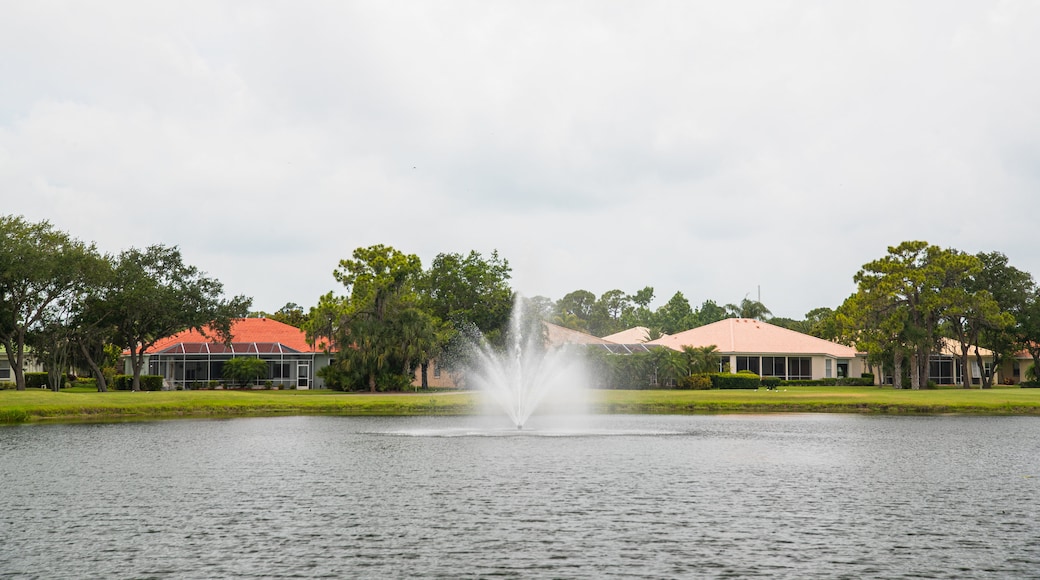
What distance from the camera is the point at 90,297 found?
6012 centimetres

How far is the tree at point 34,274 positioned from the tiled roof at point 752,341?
48.2m

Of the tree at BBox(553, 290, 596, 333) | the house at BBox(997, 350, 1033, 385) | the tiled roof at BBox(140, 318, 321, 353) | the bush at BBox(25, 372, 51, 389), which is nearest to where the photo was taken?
the tiled roof at BBox(140, 318, 321, 353)

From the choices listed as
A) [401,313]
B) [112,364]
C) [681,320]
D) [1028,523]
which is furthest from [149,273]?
[681,320]

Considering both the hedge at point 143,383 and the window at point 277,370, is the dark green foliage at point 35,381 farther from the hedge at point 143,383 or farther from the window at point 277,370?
the window at point 277,370

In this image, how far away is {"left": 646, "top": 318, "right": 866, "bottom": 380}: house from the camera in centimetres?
8144

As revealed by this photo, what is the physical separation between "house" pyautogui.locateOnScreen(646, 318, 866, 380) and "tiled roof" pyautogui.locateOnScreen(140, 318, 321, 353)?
104ft

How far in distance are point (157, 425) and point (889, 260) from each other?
54.9m

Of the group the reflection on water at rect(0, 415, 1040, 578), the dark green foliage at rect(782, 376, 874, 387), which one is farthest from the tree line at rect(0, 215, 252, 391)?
the dark green foliage at rect(782, 376, 874, 387)

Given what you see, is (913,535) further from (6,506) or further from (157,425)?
(157,425)

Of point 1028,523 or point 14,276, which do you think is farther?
point 14,276

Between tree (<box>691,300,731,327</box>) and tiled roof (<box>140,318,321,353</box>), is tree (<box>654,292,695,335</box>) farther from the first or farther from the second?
tiled roof (<box>140,318,321,353</box>)

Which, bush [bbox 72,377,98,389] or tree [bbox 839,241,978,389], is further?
bush [bbox 72,377,98,389]

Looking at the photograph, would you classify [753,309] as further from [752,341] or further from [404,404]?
[404,404]

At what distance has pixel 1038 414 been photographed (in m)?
48.8
